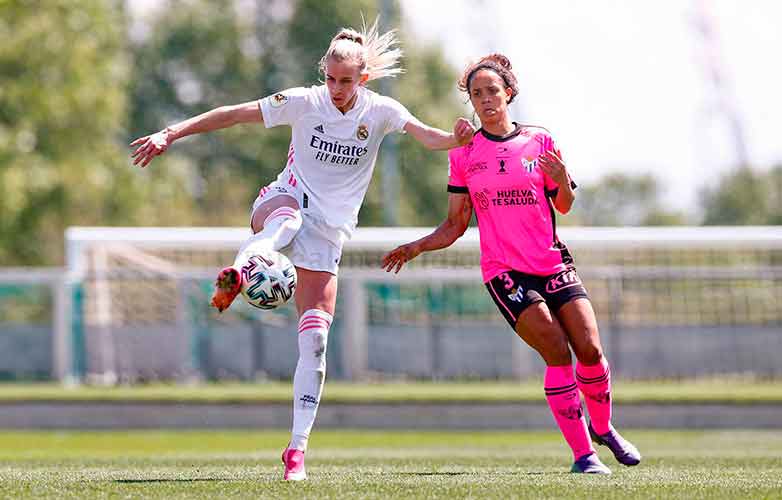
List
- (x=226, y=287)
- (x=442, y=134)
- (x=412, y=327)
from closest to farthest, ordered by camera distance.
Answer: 1. (x=226, y=287)
2. (x=442, y=134)
3. (x=412, y=327)

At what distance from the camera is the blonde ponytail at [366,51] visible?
8.01 metres

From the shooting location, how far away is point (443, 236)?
8.62 m

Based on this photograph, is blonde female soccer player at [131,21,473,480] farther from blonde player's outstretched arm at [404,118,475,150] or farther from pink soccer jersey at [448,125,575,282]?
pink soccer jersey at [448,125,575,282]

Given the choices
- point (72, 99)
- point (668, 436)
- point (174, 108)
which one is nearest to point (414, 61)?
point (174, 108)

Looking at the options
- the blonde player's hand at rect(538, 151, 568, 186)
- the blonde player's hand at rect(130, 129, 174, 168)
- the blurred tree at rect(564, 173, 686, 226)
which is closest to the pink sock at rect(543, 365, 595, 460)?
the blonde player's hand at rect(538, 151, 568, 186)

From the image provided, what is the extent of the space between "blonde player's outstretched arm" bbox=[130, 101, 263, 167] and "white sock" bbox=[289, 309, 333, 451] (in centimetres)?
109

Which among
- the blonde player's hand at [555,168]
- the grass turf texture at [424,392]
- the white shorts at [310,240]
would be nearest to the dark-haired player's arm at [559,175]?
the blonde player's hand at [555,168]

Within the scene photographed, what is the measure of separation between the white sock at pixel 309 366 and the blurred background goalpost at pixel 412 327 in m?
13.6

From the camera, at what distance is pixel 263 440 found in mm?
16422

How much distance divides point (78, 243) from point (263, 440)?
9.72 metres

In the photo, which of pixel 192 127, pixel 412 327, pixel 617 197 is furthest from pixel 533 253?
pixel 617 197

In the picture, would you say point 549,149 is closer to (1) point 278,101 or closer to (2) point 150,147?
(1) point 278,101

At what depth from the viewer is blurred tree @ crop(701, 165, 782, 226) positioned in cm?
4662

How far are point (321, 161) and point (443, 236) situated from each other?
91 cm
